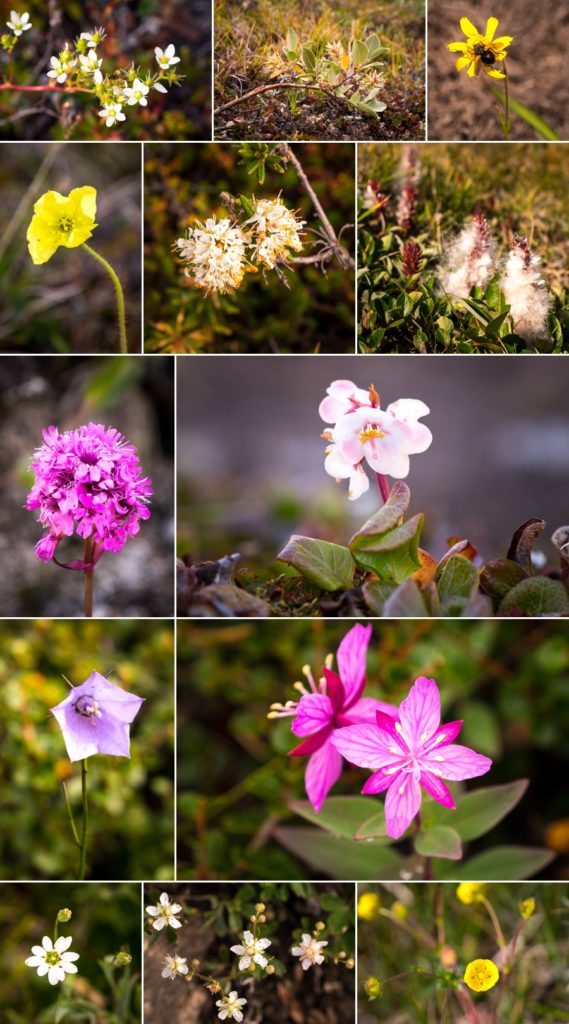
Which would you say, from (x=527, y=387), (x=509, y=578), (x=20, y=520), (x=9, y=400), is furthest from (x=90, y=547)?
(x=527, y=387)

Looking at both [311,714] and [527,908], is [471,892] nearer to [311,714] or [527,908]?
[527,908]

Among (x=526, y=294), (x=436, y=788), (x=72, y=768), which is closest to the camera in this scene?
(x=436, y=788)

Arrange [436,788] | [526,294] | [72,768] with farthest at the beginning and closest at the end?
[72,768] < [526,294] < [436,788]

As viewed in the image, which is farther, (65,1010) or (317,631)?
(317,631)

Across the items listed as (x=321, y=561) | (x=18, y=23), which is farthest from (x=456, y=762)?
(x=18, y=23)

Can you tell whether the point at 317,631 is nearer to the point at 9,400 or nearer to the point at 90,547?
the point at 90,547

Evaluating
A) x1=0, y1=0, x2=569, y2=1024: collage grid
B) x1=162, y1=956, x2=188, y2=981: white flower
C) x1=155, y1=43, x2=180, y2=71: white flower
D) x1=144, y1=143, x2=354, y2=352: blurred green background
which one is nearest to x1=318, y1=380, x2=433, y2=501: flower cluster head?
x1=0, y1=0, x2=569, y2=1024: collage grid

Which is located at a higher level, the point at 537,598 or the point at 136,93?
the point at 136,93

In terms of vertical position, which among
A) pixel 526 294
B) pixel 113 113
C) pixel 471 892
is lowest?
pixel 471 892
